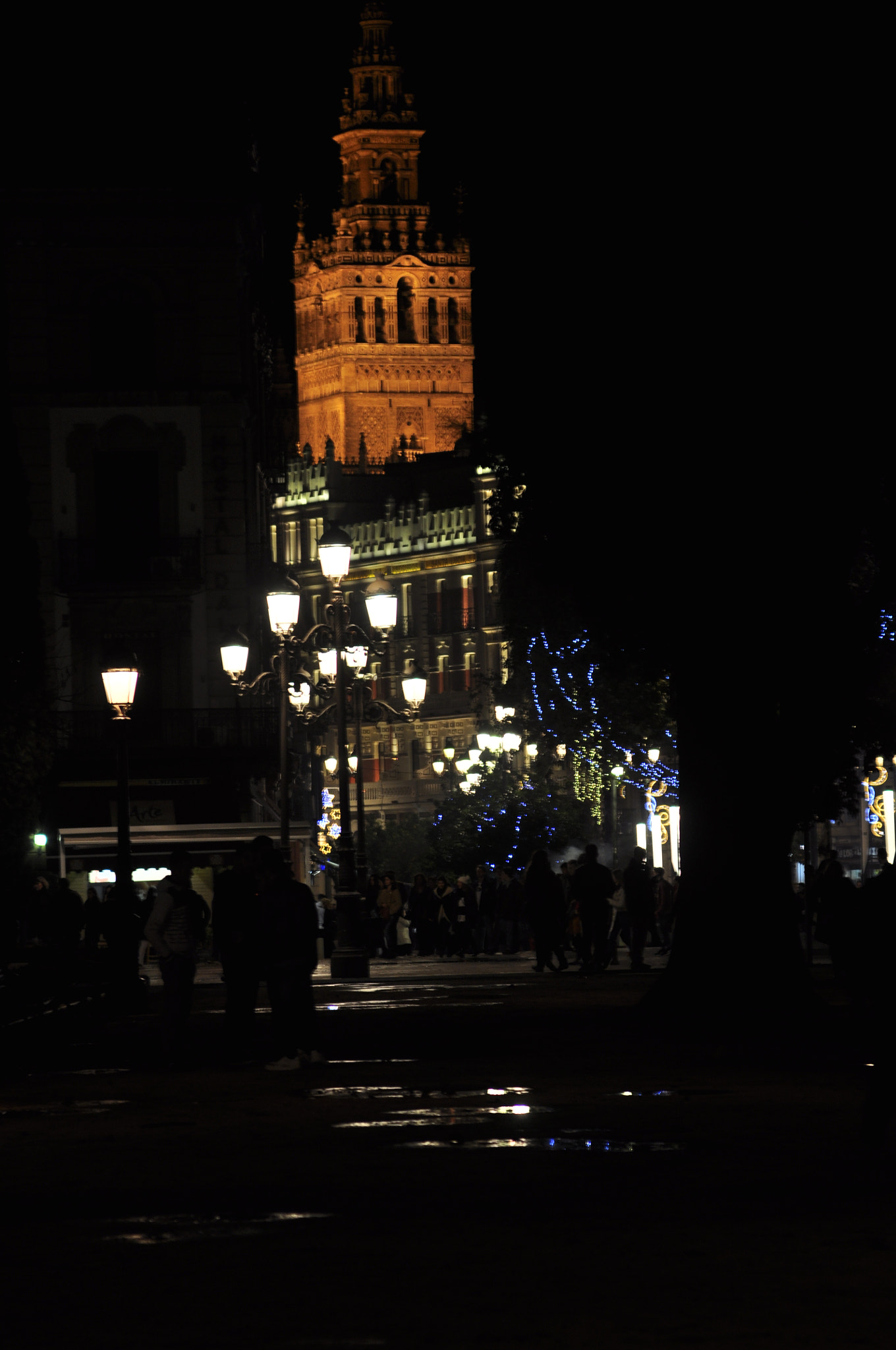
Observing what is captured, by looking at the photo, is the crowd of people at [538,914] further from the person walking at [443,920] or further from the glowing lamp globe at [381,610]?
the glowing lamp globe at [381,610]

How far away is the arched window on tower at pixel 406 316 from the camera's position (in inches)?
6004

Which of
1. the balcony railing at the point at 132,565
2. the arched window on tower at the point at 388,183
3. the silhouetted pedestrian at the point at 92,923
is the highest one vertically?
the arched window on tower at the point at 388,183

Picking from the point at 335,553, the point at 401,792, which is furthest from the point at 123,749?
the point at 401,792

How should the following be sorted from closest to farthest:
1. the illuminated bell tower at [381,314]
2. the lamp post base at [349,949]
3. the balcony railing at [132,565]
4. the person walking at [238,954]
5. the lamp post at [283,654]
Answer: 1. the person walking at [238,954]
2. the lamp post at [283,654]
3. the lamp post base at [349,949]
4. the balcony railing at [132,565]
5. the illuminated bell tower at [381,314]

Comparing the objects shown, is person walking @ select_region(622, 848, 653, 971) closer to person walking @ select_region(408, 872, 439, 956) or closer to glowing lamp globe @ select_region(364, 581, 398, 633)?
glowing lamp globe @ select_region(364, 581, 398, 633)

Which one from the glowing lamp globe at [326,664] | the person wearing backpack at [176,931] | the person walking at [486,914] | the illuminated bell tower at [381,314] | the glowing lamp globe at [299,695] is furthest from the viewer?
the illuminated bell tower at [381,314]

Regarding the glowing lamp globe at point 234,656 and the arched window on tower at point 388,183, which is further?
the arched window on tower at point 388,183

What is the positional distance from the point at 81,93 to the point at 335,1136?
4007 cm

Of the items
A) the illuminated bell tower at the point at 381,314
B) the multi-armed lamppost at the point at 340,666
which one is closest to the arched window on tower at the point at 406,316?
the illuminated bell tower at the point at 381,314

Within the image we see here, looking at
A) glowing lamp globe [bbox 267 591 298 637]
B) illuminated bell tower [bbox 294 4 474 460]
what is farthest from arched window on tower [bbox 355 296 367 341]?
glowing lamp globe [bbox 267 591 298 637]

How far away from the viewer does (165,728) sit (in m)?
48.3

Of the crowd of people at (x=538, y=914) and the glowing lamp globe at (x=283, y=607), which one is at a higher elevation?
the glowing lamp globe at (x=283, y=607)

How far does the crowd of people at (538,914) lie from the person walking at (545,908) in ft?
0.04

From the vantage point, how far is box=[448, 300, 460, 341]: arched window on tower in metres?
152
